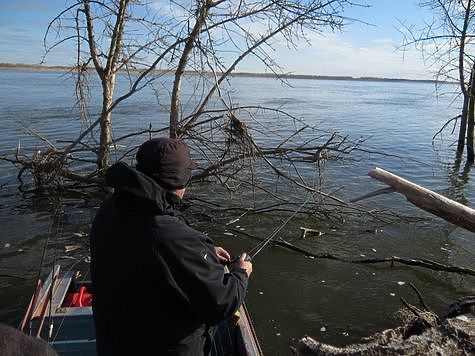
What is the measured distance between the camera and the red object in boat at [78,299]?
178 inches

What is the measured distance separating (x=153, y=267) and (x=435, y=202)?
4785 millimetres

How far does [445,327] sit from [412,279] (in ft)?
8.26

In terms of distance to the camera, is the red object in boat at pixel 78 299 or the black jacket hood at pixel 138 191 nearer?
the black jacket hood at pixel 138 191

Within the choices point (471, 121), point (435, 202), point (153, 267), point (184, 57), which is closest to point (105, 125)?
point (184, 57)

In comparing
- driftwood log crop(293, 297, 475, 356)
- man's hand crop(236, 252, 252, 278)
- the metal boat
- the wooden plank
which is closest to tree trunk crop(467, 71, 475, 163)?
the wooden plank

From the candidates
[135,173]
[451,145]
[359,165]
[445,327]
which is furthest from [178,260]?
[451,145]

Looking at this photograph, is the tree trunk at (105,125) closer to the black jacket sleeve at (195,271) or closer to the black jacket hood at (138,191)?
the black jacket hood at (138,191)

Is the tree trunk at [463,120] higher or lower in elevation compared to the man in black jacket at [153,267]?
lower

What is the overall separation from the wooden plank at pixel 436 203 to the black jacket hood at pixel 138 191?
14.3ft

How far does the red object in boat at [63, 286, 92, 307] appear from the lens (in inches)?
178

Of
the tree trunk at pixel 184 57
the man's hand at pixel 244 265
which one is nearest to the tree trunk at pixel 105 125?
the tree trunk at pixel 184 57

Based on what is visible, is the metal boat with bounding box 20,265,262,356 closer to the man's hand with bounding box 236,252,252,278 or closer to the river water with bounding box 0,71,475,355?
the river water with bounding box 0,71,475,355

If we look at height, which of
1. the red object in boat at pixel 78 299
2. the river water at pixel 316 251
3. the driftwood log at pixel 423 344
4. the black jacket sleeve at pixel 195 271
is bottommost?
the river water at pixel 316 251

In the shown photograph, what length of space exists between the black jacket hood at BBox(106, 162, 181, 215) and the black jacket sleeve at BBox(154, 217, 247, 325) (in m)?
0.08
